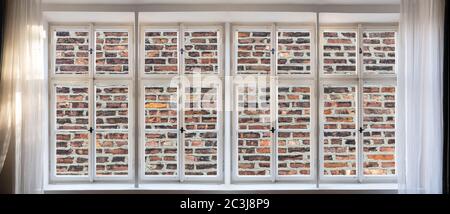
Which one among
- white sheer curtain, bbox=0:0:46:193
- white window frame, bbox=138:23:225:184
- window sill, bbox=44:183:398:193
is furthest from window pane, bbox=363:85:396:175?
white sheer curtain, bbox=0:0:46:193

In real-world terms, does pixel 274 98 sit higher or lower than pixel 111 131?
higher

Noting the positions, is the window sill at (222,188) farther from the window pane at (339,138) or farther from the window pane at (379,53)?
the window pane at (379,53)

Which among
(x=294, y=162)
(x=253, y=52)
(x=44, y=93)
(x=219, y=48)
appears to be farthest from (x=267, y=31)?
(x=44, y=93)

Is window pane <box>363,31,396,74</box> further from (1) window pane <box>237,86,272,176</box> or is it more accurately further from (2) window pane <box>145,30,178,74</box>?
(2) window pane <box>145,30,178,74</box>

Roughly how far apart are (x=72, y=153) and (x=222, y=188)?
1803 millimetres

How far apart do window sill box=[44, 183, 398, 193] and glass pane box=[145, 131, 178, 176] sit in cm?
24

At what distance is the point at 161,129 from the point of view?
4.56 metres

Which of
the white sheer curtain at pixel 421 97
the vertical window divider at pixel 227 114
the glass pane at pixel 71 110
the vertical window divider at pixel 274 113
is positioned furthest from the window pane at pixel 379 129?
the glass pane at pixel 71 110

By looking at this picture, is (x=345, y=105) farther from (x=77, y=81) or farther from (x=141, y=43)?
(x=77, y=81)

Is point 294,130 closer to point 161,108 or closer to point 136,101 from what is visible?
point 161,108

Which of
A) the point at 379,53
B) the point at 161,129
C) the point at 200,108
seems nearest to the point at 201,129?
the point at 200,108

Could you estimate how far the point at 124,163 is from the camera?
4.59 metres

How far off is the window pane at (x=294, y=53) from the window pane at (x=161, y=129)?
1.29m
